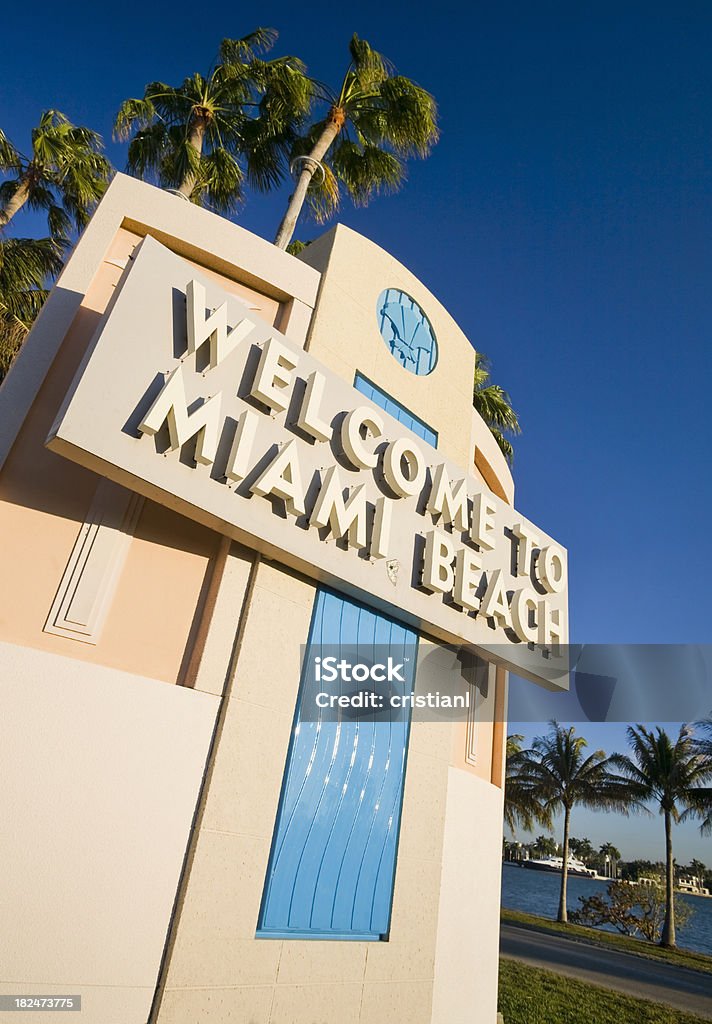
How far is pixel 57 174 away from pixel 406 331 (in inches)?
475

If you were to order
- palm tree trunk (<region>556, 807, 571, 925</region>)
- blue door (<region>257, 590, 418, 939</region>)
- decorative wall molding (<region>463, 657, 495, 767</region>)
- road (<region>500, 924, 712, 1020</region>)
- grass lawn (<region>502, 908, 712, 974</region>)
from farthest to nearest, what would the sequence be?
palm tree trunk (<region>556, 807, 571, 925</region>)
grass lawn (<region>502, 908, 712, 974</region>)
road (<region>500, 924, 712, 1020</region>)
decorative wall molding (<region>463, 657, 495, 767</region>)
blue door (<region>257, 590, 418, 939</region>)

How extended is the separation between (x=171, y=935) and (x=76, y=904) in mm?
857

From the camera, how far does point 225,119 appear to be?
14.9 m

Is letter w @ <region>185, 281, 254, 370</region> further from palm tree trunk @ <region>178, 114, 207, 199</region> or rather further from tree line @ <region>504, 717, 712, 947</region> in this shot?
tree line @ <region>504, 717, 712, 947</region>

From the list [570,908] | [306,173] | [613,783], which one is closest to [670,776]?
[613,783]

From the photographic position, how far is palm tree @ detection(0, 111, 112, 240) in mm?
15195

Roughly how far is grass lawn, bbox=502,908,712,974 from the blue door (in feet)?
86.8

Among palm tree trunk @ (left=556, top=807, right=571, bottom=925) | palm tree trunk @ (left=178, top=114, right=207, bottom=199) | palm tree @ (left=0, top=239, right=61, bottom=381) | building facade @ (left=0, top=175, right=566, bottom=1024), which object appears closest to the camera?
building facade @ (left=0, top=175, right=566, bottom=1024)

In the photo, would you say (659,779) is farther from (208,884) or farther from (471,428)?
(208,884)

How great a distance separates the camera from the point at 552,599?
951 centimetres

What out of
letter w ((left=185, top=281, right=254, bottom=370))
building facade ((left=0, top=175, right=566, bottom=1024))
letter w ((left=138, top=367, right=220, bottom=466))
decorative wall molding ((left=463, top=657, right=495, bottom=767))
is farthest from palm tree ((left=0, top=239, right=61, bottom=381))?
decorative wall molding ((left=463, top=657, right=495, bottom=767))

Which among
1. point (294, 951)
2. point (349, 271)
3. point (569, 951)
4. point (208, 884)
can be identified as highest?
point (349, 271)

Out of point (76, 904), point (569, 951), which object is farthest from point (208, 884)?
point (569, 951)

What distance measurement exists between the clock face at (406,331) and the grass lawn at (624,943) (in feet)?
92.7
